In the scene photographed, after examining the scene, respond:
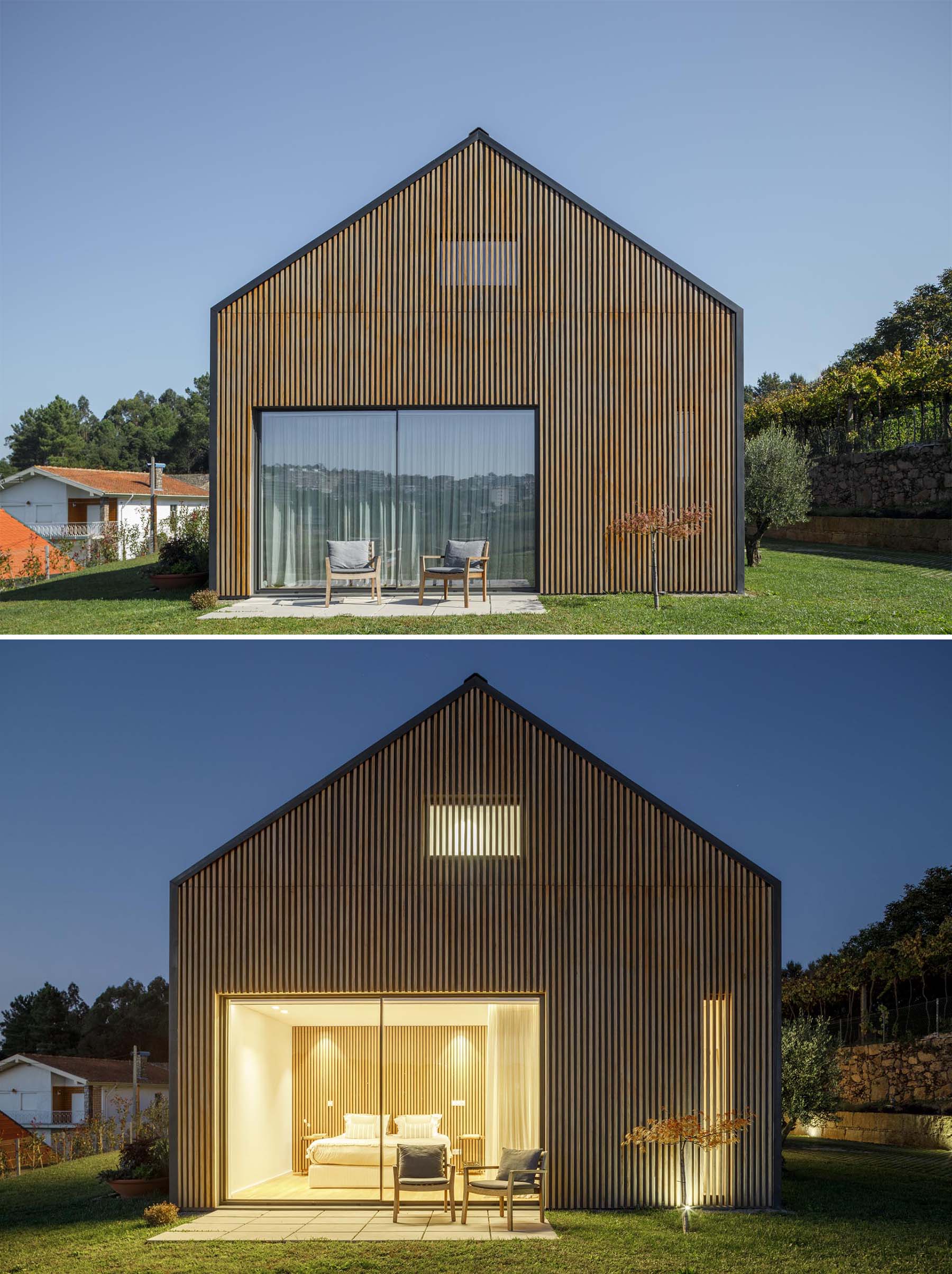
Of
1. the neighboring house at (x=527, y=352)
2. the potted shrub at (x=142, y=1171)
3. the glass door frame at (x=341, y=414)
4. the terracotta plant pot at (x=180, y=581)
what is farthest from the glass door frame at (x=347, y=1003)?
the terracotta plant pot at (x=180, y=581)

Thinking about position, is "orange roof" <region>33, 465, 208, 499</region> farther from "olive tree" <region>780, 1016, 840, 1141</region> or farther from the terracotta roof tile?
"olive tree" <region>780, 1016, 840, 1141</region>

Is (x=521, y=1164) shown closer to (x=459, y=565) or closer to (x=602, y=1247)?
(x=602, y=1247)

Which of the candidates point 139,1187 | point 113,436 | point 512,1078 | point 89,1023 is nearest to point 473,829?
point 512,1078

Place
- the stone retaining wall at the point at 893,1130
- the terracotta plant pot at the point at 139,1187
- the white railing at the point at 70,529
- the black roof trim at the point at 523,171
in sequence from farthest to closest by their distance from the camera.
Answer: the white railing at the point at 70,529, the stone retaining wall at the point at 893,1130, the black roof trim at the point at 523,171, the terracotta plant pot at the point at 139,1187

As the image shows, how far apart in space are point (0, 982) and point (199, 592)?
134ft

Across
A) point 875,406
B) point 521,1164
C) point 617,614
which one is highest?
point 875,406

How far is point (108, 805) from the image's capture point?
47.5 meters

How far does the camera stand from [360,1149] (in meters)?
10.7

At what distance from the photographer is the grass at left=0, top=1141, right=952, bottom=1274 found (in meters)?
8.15

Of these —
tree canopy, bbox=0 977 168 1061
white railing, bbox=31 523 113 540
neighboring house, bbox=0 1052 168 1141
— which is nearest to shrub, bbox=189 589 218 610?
white railing, bbox=31 523 113 540

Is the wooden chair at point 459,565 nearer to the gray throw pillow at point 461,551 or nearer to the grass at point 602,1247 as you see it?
the gray throw pillow at point 461,551

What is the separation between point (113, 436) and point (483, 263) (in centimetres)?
2816

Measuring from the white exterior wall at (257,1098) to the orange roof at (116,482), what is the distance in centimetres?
1881

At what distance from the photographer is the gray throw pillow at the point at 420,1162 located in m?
9.97
